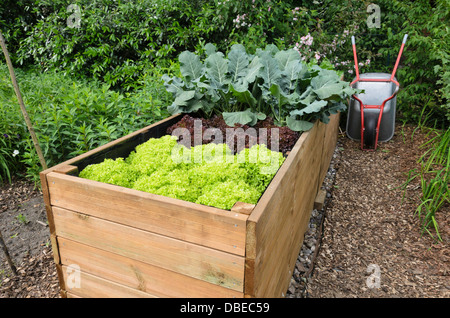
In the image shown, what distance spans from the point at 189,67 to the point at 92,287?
1.86 m

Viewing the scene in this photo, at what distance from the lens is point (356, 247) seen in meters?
2.69

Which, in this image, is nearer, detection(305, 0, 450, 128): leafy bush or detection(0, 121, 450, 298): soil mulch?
detection(0, 121, 450, 298): soil mulch

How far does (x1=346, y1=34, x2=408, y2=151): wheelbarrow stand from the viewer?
4.55 meters

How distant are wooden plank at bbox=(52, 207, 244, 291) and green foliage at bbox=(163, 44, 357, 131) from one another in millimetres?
1164

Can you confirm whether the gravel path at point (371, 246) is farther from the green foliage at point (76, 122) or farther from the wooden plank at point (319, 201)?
the green foliage at point (76, 122)

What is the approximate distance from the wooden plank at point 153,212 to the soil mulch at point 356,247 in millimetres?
902

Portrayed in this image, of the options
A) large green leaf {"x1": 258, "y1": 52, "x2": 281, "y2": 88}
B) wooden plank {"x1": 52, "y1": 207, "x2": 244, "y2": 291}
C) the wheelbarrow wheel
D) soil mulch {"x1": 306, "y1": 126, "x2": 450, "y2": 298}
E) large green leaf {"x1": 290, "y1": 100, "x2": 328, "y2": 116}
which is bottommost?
soil mulch {"x1": 306, "y1": 126, "x2": 450, "y2": 298}

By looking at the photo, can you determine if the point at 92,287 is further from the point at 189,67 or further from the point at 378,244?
the point at 378,244

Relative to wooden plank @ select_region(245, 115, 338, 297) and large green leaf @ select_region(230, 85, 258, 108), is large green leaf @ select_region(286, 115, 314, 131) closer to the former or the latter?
wooden plank @ select_region(245, 115, 338, 297)

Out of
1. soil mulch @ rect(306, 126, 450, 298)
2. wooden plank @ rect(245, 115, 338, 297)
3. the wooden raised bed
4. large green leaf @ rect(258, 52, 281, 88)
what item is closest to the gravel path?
soil mulch @ rect(306, 126, 450, 298)

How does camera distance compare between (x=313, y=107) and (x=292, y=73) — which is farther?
(x=292, y=73)

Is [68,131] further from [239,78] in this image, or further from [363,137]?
[363,137]

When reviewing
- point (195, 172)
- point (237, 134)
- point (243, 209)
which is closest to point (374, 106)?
point (237, 134)

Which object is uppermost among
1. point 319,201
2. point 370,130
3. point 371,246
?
point 370,130
